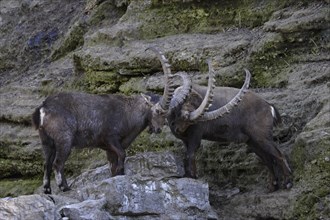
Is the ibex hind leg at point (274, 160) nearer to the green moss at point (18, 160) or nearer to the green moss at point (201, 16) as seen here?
the green moss at point (201, 16)

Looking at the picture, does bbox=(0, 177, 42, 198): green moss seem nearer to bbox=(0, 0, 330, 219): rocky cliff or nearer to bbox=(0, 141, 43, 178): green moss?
bbox=(0, 0, 330, 219): rocky cliff

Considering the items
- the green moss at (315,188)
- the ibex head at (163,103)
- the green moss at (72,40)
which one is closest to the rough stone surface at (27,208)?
the ibex head at (163,103)

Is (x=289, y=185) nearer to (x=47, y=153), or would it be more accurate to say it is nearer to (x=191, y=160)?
(x=191, y=160)

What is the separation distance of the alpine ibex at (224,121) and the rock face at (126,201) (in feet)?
2.50

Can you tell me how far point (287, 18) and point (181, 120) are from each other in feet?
11.7

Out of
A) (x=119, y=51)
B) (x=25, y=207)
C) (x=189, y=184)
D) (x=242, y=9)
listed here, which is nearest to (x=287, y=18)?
(x=242, y=9)

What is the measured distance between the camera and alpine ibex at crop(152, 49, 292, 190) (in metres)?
12.1

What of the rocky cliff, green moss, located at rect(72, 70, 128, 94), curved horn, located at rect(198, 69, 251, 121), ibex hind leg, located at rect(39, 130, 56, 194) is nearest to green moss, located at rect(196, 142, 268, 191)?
the rocky cliff

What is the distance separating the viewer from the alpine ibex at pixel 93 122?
39.4ft

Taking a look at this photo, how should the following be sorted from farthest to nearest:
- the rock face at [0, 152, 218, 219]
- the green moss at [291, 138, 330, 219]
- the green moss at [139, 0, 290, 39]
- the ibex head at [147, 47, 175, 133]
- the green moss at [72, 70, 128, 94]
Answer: the green moss at [139, 0, 290, 39], the green moss at [72, 70, 128, 94], the ibex head at [147, 47, 175, 133], the green moss at [291, 138, 330, 219], the rock face at [0, 152, 218, 219]

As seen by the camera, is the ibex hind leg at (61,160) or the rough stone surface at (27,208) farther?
the ibex hind leg at (61,160)

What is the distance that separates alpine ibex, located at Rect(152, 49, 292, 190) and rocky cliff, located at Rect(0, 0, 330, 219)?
0.36 meters

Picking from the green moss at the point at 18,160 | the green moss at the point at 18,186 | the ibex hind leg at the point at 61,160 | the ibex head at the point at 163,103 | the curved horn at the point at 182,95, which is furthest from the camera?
the green moss at the point at 18,160

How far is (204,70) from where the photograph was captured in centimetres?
1487
